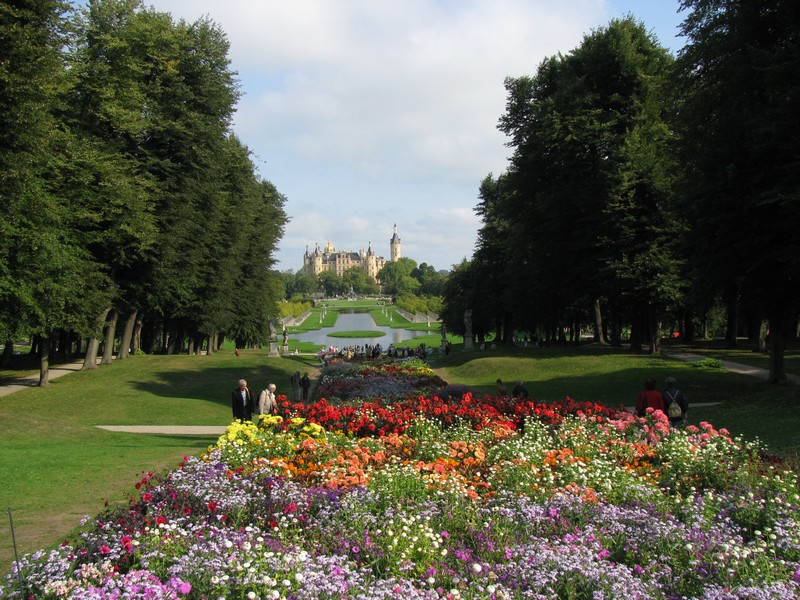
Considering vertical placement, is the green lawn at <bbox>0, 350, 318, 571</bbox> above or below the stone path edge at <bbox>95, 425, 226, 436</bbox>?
above

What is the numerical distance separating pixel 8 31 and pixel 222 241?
2463cm

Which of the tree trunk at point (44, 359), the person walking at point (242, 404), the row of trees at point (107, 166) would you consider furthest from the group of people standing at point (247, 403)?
the tree trunk at point (44, 359)

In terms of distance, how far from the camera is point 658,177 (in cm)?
2955

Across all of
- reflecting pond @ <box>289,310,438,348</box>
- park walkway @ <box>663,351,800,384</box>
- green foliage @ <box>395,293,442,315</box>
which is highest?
green foliage @ <box>395,293,442,315</box>

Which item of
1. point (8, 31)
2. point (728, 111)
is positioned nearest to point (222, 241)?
point (8, 31)

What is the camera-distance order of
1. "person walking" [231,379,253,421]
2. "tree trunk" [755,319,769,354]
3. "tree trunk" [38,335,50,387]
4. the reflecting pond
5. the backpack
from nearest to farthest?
the backpack < "person walking" [231,379,253,421] < "tree trunk" [38,335,50,387] < "tree trunk" [755,319,769,354] < the reflecting pond

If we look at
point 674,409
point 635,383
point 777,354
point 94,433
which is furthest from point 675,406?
point 94,433

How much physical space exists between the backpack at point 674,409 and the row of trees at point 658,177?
700 cm

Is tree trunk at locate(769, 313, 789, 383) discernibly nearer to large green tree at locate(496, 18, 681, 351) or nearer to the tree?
the tree

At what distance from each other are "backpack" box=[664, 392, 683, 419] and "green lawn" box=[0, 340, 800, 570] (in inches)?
66.0

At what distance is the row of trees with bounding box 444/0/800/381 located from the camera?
60.7 feet

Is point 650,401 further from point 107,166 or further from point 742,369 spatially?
point 107,166

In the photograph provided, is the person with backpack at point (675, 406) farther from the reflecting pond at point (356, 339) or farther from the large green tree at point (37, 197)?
the reflecting pond at point (356, 339)

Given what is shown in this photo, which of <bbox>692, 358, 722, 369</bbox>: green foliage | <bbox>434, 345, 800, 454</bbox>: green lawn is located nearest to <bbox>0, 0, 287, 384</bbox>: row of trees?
<bbox>434, 345, 800, 454</bbox>: green lawn
